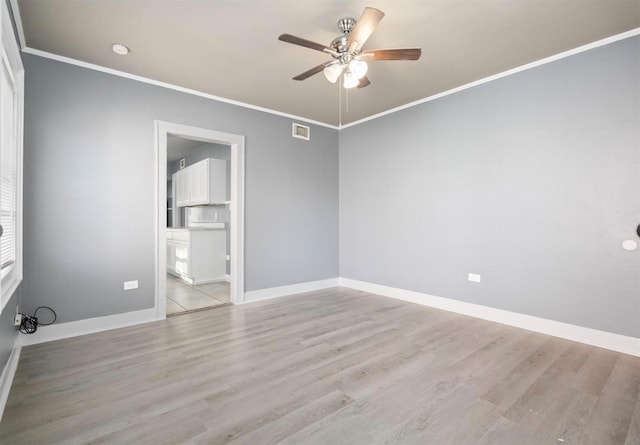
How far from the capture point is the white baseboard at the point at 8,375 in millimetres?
1878

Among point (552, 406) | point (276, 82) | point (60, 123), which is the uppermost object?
point (276, 82)

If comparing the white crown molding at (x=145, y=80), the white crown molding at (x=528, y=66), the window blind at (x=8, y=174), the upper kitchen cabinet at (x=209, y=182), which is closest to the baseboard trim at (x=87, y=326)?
the window blind at (x=8, y=174)

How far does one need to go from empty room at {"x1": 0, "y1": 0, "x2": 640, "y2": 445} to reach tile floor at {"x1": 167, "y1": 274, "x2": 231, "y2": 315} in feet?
0.25

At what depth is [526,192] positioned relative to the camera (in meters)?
3.24

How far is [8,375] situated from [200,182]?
4.41m

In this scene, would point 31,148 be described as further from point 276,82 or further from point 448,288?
point 448,288

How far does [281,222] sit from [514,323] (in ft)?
10.6

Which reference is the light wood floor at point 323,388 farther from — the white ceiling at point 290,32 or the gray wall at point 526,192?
the white ceiling at point 290,32

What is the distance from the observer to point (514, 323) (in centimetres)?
331

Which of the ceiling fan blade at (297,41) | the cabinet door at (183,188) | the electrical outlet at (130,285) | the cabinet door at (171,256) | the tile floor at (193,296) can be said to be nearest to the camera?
the ceiling fan blade at (297,41)

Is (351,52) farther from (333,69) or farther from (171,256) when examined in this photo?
(171,256)

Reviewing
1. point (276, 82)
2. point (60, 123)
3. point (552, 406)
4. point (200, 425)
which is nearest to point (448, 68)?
point (276, 82)

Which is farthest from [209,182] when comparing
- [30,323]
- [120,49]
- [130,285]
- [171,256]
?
[30,323]

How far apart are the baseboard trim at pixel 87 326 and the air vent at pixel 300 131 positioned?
10.4 feet
